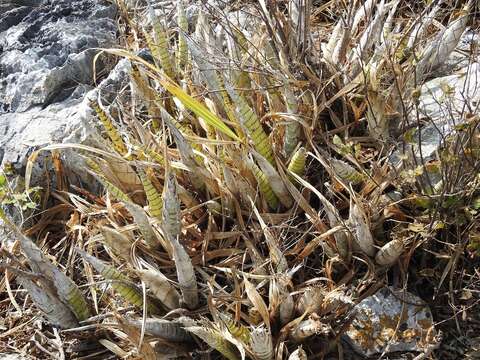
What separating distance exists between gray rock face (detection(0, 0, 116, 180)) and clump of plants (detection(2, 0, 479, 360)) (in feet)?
0.70

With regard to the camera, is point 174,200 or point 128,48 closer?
point 174,200

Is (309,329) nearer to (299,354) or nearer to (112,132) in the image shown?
→ (299,354)

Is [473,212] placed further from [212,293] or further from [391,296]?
[212,293]

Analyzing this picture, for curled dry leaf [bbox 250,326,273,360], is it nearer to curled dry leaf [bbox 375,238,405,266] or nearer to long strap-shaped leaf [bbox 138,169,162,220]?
curled dry leaf [bbox 375,238,405,266]

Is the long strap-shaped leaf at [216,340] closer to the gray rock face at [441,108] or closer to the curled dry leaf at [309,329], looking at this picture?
the curled dry leaf at [309,329]

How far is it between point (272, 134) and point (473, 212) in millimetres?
638

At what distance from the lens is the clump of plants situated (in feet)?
5.71

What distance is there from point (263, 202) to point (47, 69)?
3.44ft

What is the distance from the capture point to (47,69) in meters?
2.48

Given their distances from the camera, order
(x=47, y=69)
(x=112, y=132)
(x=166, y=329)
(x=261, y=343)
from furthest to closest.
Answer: (x=47, y=69)
(x=112, y=132)
(x=166, y=329)
(x=261, y=343)

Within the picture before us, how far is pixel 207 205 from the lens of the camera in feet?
6.55

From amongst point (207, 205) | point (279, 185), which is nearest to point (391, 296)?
point (279, 185)

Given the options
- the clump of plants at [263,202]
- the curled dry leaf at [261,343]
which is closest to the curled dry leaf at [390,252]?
the clump of plants at [263,202]

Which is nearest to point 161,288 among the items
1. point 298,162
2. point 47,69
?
point 298,162
